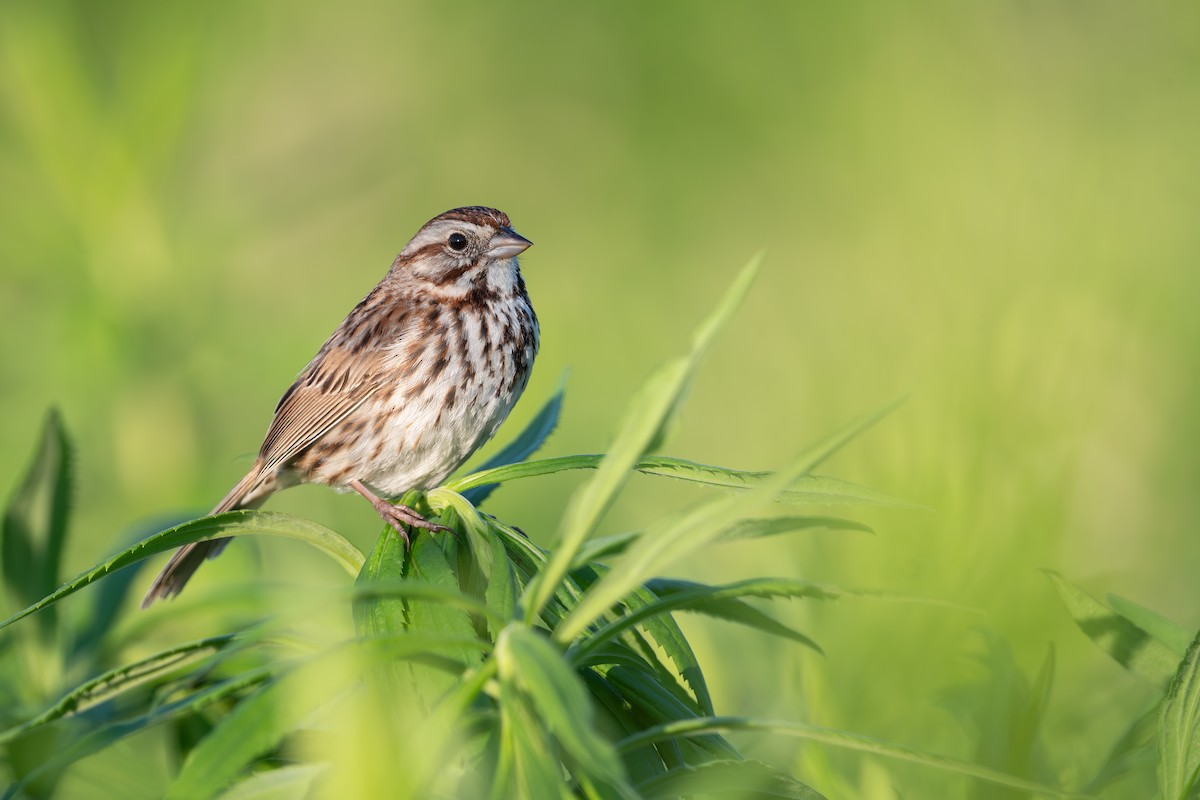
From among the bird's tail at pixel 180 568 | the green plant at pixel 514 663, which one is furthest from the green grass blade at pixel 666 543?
the bird's tail at pixel 180 568

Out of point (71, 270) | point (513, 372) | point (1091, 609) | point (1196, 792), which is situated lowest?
point (1196, 792)

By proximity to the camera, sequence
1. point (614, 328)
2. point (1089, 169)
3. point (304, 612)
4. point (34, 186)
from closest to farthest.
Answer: point (304, 612)
point (1089, 169)
point (34, 186)
point (614, 328)

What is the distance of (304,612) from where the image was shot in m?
0.52

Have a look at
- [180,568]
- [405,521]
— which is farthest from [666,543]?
[180,568]

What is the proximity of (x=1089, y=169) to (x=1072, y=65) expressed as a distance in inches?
58.1

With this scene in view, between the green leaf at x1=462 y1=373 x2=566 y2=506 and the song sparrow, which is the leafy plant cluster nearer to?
the green leaf at x1=462 y1=373 x2=566 y2=506

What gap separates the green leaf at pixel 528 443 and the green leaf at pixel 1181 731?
2.07 feet

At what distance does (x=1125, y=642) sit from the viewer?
0.76 m

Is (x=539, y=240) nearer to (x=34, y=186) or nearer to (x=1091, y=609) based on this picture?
(x=34, y=186)

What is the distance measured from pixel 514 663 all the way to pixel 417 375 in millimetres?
1735

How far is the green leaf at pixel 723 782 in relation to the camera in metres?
0.60

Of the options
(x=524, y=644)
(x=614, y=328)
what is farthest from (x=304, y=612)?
(x=614, y=328)

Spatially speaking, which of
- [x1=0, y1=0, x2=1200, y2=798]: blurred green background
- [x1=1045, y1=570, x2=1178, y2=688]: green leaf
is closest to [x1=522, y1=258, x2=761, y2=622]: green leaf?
[x1=0, y1=0, x2=1200, y2=798]: blurred green background

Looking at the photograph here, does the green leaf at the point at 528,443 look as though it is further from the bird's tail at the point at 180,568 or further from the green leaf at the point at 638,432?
the bird's tail at the point at 180,568
